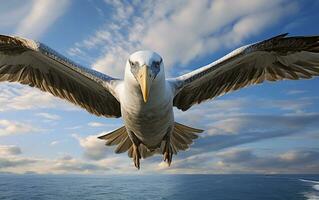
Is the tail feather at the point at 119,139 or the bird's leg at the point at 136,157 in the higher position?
the tail feather at the point at 119,139

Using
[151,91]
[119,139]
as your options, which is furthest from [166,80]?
[119,139]

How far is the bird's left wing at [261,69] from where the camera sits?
7.94 m

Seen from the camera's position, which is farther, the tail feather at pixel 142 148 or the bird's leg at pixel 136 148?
the tail feather at pixel 142 148

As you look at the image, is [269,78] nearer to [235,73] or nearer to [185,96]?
[235,73]

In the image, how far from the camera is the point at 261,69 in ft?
29.3

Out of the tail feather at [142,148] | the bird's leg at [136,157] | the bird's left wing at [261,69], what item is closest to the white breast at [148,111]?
the bird's leg at [136,157]

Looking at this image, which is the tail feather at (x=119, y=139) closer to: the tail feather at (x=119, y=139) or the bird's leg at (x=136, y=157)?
the tail feather at (x=119, y=139)

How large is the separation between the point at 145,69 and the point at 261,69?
4.39m

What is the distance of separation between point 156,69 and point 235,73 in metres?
3.62

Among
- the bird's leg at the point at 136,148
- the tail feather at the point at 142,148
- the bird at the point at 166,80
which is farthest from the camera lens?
the tail feather at the point at 142,148

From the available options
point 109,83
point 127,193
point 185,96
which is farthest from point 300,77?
point 127,193

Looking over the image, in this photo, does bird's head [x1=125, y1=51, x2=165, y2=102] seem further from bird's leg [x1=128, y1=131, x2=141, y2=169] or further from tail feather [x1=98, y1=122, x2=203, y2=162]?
tail feather [x1=98, y1=122, x2=203, y2=162]

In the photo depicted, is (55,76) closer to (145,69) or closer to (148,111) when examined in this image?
(148,111)

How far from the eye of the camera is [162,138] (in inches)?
295
